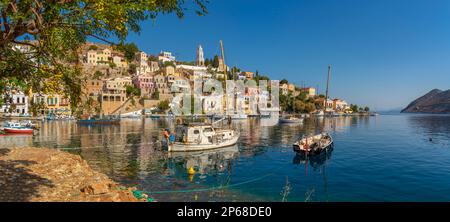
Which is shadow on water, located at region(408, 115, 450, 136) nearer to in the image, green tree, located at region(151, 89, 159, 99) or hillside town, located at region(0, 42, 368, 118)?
hillside town, located at region(0, 42, 368, 118)

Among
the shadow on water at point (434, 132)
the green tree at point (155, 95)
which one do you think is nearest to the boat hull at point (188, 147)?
the shadow on water at point (434, 132)

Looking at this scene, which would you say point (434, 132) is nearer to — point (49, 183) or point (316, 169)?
point (316, 169)

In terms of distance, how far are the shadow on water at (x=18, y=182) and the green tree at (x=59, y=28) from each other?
3866 mm

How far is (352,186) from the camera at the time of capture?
22.2 meters

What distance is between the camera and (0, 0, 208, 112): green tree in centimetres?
723

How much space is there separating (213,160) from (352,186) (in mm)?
14523

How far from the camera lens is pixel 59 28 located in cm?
727

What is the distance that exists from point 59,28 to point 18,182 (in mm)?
8287

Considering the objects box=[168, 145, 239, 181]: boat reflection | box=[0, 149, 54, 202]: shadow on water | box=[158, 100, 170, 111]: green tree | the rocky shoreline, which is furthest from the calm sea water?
box=[158, 100, 170, 111]: green tree

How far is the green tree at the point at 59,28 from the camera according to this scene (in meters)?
7.23

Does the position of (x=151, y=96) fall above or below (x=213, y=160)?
above
